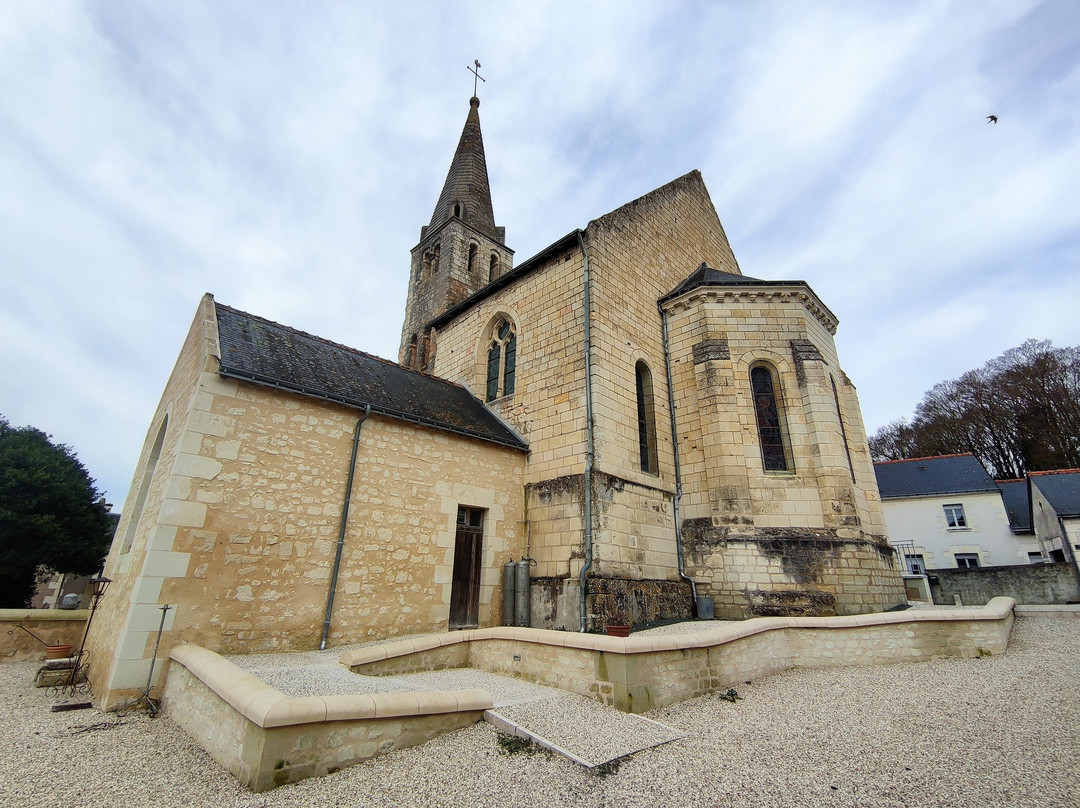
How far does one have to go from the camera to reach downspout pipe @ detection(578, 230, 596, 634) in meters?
7.94

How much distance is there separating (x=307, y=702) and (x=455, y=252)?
17783 millimetres

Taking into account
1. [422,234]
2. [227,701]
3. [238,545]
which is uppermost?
[422,234]

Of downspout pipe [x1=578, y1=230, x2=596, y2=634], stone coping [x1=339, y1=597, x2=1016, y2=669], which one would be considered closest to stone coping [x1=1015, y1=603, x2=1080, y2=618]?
stone coping [x1=339, y1=597, x2=1016, y2=669]

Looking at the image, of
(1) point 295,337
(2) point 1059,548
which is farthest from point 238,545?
(2) point 1059,548

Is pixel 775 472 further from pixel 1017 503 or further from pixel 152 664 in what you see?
pixel 1017 503

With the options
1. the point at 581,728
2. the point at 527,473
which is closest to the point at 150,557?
→ the point at 581,728

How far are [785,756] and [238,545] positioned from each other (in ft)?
20.9

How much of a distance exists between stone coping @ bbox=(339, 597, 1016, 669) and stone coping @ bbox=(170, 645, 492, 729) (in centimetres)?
139

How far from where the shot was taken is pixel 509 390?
11594 millimetres

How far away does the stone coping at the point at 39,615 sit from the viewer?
8188 millimetres

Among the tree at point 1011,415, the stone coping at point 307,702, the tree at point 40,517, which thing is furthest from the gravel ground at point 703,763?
the tree at point 1011,415

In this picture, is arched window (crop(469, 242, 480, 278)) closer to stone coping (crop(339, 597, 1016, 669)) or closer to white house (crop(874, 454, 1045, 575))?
stone coping (crop(339, 597, 1016, 669))

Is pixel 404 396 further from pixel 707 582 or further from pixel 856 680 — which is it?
pixel 856 680

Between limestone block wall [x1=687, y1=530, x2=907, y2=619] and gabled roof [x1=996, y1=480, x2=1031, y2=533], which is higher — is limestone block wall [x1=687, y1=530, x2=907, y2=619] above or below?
below
